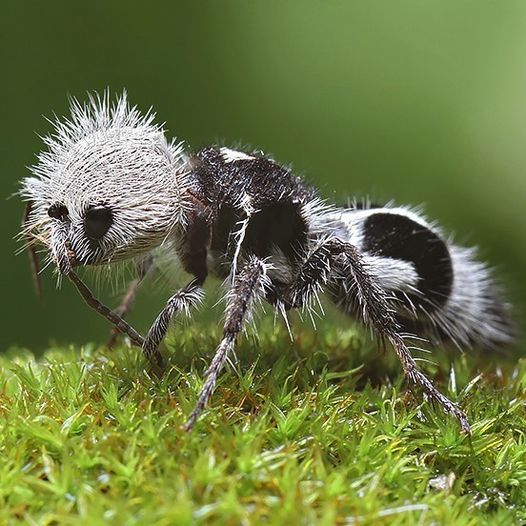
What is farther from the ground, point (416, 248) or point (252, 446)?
point (416, 248)

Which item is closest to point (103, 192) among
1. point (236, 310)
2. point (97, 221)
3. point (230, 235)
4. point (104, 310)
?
point (97, 221)

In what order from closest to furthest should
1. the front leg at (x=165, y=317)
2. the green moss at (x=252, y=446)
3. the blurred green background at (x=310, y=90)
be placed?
1. the green moss at (x=252, y=446)
2. the front leg at (x=165, y=317)
3. the blurred green background at (x=310, y=90)

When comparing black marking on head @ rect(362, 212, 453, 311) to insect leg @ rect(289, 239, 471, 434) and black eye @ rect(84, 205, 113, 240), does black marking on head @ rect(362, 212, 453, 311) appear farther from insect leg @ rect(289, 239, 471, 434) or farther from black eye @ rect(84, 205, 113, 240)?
black eye @ rect(84, 205, 113, 240)

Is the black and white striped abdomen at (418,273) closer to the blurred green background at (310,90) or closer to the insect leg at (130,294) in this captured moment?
the insect leg at (130,294)

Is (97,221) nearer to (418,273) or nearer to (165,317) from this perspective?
(165,317)

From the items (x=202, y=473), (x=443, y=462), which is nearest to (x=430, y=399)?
(x=443, y=462)

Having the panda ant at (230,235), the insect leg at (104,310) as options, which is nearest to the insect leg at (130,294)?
the panda ant at (230,235)
